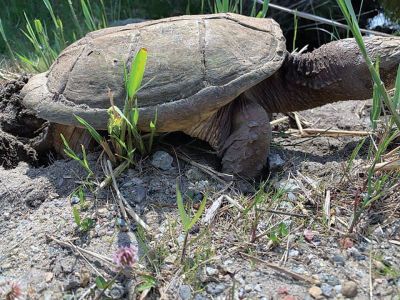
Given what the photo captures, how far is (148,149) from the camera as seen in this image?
254 cm

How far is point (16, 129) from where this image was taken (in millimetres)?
3027

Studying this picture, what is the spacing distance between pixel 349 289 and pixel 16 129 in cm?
224

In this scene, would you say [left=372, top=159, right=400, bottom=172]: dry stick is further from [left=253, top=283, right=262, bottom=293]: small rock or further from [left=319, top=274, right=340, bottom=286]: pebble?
[left=253, top=283, right=262, bottom=293]: small rock

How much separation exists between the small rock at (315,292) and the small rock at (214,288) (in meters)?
0.33

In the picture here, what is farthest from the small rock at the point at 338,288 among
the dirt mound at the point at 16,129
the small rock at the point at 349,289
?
the dirt mound at the point at 16,129

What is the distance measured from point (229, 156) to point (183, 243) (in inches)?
27.8

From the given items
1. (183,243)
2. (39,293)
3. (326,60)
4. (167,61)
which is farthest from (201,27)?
(39,293)

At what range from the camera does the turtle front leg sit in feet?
8.30

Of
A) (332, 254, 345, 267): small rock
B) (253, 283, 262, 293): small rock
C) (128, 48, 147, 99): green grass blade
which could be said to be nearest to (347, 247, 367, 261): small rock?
(332, 254, 345, 267): small rock

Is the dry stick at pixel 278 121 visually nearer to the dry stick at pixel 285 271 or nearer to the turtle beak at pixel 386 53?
the turtle beak at pixel 386 53

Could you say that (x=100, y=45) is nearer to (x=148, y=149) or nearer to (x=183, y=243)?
(x=148, y=149)

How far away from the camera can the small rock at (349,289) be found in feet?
5.74

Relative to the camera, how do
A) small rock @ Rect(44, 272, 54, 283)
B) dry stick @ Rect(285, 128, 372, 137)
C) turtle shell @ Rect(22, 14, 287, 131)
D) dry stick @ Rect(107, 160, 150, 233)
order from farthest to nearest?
dry stick @ Rect(285, 128, 372, 137)
turtle shell @ Rect(22, 14, 287, 131)
dry stick @ Rect(107, 160, 150, 233)
small rock @ Rect(44, 272, 54, 283)

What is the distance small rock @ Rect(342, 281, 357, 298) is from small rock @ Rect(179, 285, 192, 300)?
574 millimetres
